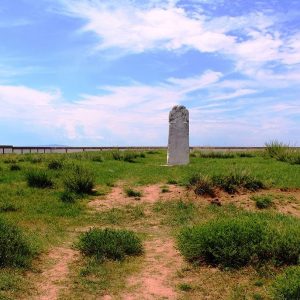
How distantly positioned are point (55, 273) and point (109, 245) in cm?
109

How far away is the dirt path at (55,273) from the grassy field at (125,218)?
0.03 meters

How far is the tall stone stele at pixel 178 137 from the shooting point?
19719 mm

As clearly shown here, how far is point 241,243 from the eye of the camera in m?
7.28

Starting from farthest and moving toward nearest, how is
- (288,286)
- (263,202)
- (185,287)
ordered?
1. (263,202)
2. (185,287)
3. (288,286)

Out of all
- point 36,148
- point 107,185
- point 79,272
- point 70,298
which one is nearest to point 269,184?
point 107,185

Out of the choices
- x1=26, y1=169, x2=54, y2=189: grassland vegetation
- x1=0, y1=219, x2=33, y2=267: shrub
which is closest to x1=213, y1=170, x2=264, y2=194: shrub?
x1=26, y1=169, x2=54, y2=189: grassland vegetation

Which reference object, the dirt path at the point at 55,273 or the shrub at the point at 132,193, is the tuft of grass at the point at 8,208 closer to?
the dirt path at the point at 55,273

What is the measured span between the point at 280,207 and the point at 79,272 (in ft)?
21.2

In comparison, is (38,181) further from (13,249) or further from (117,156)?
(117,156)

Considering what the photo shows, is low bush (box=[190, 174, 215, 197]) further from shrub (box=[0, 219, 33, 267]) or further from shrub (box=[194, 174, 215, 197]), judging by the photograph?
shrub (box=[0, 219, 33, 267])

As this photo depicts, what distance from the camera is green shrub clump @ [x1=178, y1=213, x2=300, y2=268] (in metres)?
6.89

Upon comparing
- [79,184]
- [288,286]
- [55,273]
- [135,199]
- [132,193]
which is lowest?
[55,273]

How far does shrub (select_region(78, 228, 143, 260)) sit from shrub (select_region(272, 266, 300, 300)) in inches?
115

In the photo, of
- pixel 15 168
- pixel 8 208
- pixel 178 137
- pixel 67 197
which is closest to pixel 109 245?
pixel 8 208
